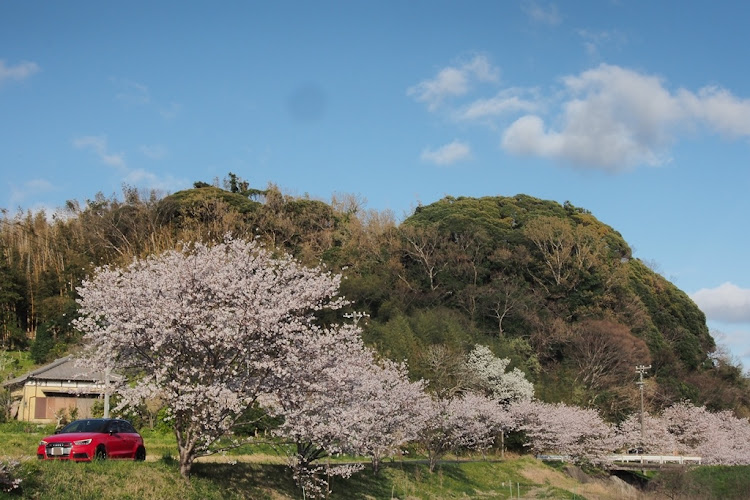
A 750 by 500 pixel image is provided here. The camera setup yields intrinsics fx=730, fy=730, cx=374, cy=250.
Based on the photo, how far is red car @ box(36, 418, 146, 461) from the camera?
20.5 m

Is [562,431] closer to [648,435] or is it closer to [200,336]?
[648,435]

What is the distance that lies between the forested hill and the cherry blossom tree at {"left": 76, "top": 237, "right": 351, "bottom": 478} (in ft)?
102

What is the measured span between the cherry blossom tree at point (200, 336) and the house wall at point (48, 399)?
69.1ft

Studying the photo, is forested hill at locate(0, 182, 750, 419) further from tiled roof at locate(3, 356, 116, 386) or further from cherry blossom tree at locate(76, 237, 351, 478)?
cherry blossom tree at locate(76, 237, 351, 478)

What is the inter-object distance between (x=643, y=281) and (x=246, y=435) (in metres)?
66.5

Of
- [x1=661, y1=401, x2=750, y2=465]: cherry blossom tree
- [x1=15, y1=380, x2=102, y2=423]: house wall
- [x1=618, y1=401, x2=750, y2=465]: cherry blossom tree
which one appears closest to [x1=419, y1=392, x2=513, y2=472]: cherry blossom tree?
[x1=15, y1=380, x2=102, y2=423]: house wall

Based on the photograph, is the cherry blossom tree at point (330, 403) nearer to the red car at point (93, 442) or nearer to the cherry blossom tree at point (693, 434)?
the red car at point (93, 442)

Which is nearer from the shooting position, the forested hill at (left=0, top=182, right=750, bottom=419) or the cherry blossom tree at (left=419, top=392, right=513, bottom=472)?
the cherry blossom tree at (left=419, top=392, right=513, bottom=472)

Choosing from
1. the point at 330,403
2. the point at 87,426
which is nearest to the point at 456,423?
the point at 330,403

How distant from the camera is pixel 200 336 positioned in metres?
20.7

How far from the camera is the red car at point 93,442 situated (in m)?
20.5

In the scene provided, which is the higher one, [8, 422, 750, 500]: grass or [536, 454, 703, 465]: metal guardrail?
[8, 422, 750, 500]: grass

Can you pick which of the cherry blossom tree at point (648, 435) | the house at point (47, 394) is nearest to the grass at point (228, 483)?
the house at point (47, 394)

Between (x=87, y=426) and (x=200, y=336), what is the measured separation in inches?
200
